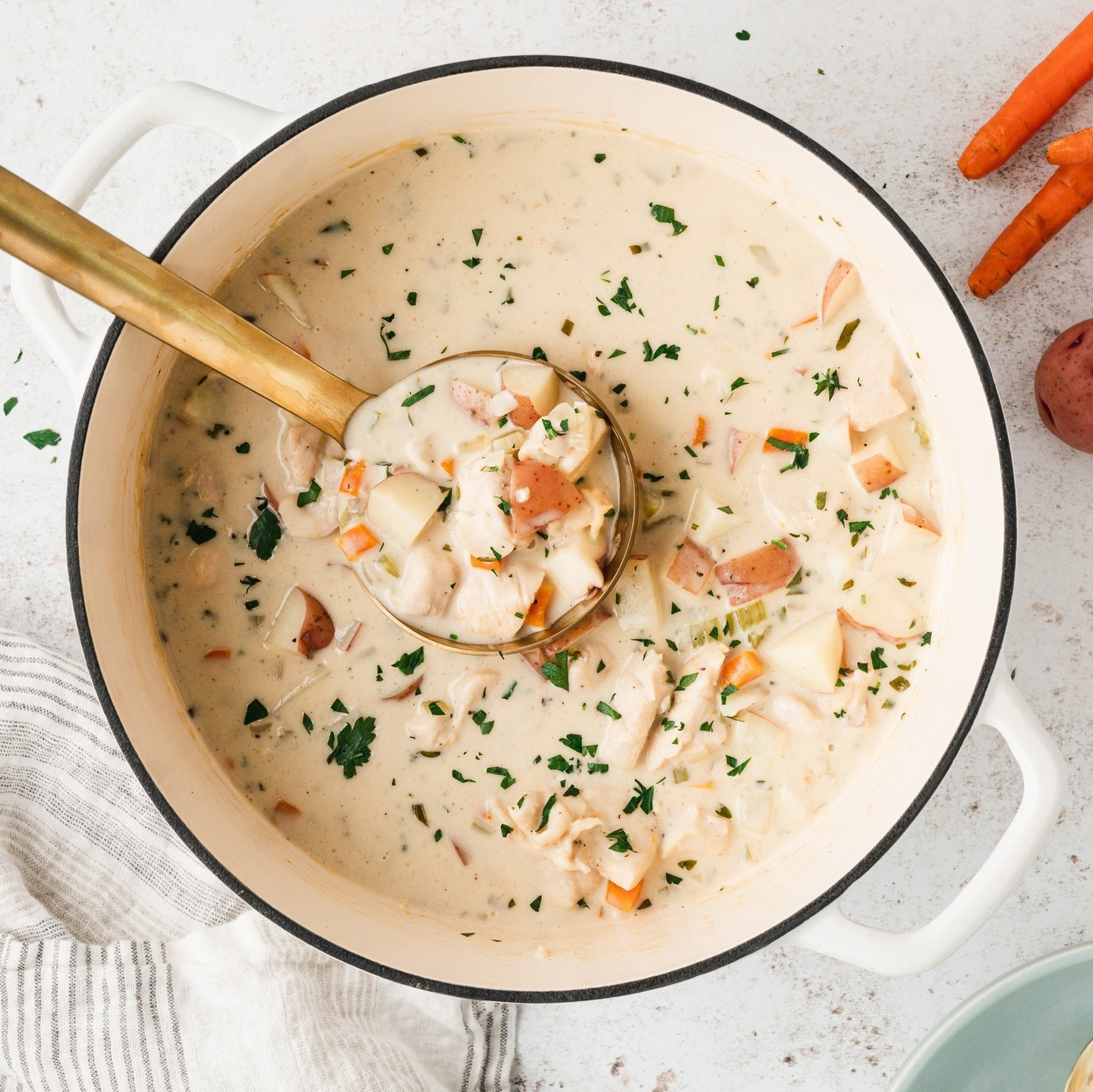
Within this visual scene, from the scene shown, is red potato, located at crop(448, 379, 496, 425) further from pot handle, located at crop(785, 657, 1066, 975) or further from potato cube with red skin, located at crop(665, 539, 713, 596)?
pot handle, located at crop(785, 657, 1066, 975)

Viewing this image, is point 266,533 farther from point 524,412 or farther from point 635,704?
point 635,704

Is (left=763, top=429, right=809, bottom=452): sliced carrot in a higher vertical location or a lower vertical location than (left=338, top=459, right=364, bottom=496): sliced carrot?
lower

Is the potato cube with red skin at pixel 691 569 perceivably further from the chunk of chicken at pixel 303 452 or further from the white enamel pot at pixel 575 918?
the chunk of chicken at pixel 303 452

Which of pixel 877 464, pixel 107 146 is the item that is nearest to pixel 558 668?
pixel 877 464

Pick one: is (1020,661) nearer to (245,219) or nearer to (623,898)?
(623,898)

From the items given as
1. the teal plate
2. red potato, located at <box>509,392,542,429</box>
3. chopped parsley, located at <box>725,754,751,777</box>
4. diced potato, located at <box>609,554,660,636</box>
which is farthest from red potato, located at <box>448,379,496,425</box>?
the teal plate

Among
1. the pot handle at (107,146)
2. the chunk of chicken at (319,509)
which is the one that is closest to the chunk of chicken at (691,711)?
the chunk of chicken at (319,509)

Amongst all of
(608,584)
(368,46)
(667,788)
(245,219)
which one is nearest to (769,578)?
(608,584)
